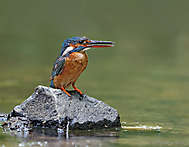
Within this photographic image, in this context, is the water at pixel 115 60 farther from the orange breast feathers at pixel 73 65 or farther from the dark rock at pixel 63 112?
the orange breast feathers at pixel 73 65

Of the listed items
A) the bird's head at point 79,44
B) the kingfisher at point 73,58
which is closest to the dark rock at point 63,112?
the kingfisher at point 73,58

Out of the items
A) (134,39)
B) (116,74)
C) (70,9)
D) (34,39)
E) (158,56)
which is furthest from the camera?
(70,9)

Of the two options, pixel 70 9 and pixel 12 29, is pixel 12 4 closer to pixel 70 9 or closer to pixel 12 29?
pixel 70 9

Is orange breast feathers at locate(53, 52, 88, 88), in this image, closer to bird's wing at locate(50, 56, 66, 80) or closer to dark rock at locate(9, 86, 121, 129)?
bird's wing at locate(50, 56, 66, 80)

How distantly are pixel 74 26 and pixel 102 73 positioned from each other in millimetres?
10792

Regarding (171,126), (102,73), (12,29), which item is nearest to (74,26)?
(12,29)

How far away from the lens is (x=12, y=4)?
34.2m

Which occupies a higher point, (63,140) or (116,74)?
(116,74)

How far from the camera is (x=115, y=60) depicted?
71.0 ft

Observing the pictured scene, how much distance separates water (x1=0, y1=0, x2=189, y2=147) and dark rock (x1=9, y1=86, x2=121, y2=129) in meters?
0.48

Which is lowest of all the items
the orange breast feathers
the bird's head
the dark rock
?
the dark rock

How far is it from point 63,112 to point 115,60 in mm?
11678

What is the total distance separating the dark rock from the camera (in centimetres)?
1004

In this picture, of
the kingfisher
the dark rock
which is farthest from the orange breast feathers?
the dark rock
